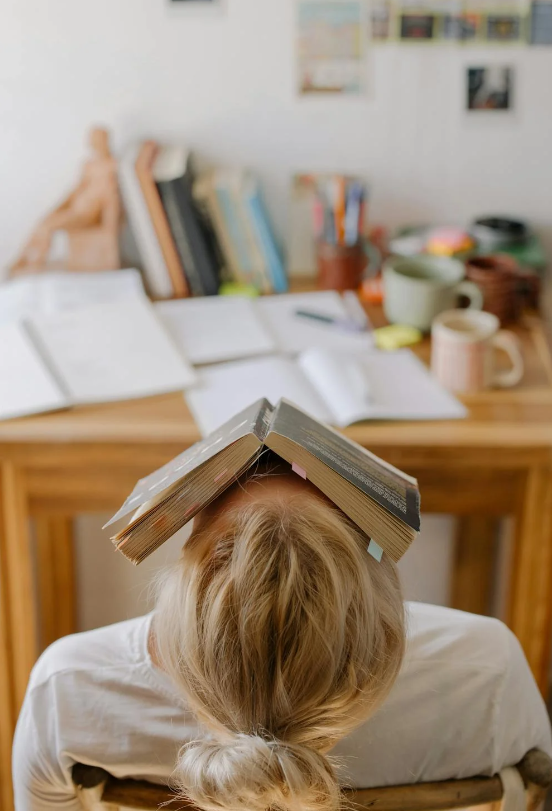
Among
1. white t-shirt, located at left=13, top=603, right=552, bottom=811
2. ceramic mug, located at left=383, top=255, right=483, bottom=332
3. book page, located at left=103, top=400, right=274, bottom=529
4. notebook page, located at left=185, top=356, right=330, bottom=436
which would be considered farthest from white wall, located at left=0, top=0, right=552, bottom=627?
white t-shirt, located at left=13, top=603, right=552, bottom=811

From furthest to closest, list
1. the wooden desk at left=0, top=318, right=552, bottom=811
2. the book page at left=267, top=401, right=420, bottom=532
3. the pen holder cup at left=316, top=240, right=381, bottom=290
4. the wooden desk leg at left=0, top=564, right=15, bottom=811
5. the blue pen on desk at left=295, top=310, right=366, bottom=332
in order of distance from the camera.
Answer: the pen holder cup at left=316, top=240, right=381, bottom=290 → the blue pen on desk at left=295, top=310, right=366, bottom=332 → the wooden desk leg at left=0, top=564, right=15, bottom=811 → the wooden desk at left=0, top=318, right=552, bottom=811 → the book page at left=267, top=401, right=420, bottom=532

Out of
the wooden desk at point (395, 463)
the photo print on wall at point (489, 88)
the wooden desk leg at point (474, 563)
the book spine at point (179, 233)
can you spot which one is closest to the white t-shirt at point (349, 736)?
the wooden desk at point (395, 463)

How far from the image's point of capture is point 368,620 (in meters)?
0.64

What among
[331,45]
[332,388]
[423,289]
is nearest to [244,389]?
[332,388]

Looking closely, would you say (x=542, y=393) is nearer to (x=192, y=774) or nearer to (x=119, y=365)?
(x=119, y=365)

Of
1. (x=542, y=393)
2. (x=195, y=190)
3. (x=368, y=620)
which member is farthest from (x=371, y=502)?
(x=195, y=190)

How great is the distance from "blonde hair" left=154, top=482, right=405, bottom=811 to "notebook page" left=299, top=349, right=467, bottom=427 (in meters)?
0.61

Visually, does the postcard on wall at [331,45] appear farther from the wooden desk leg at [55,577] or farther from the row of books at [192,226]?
the wooden desk leg at [55,577]

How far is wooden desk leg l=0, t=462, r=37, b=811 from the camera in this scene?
4.31ft

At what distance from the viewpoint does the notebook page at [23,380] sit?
4.18 ft

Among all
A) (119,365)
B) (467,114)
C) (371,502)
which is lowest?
(119,365)

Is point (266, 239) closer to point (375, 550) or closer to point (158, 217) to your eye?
point (158, 217)

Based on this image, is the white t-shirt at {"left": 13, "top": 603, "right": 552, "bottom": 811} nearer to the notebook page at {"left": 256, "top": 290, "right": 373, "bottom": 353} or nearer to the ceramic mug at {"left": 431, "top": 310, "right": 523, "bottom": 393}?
the ceramic mug at {"left": 431, "top": 310, "right": 523, "bottom": 393}

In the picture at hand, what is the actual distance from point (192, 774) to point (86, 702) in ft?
0.69
